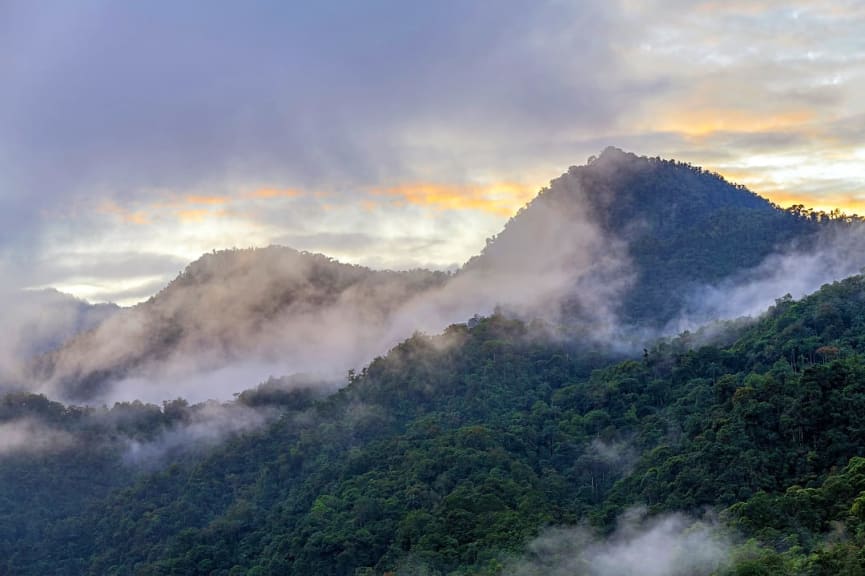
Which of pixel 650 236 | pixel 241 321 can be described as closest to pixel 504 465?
pixel 650 236

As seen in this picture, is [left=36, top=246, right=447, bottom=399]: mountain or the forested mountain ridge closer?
the forested mountain ridge

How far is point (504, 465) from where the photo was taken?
190ft

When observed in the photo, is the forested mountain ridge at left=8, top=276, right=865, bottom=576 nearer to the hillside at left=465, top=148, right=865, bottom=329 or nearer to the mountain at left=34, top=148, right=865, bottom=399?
the mountain at left=34, top=148, right=865, bottom=399

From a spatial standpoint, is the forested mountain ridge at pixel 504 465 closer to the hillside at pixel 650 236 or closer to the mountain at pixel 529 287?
the mountain at pixel 529 287

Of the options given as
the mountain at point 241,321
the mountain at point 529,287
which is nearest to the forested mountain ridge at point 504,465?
the mountain at point 529,287

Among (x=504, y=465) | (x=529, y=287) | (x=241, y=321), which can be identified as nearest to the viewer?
(x=504, y=465)

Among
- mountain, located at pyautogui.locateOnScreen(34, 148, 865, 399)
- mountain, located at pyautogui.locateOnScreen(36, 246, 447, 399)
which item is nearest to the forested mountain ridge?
mountain, located at pyautogui.locateOnScreen(34, 148, 865, 399)

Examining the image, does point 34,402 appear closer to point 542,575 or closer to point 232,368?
point 232,368

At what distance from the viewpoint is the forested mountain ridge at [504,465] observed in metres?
46.6

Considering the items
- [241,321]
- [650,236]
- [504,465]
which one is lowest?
[504,465]

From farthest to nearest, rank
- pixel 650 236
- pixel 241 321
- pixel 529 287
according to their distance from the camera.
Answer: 1. pixel 241 321
2. pixel 650 236
3. pixel 529 287

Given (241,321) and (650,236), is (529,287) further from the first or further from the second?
(241,321)

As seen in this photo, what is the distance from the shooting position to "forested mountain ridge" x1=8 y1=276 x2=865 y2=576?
46.6 m

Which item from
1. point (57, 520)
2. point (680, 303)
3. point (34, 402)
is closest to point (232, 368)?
point (34, 402)
